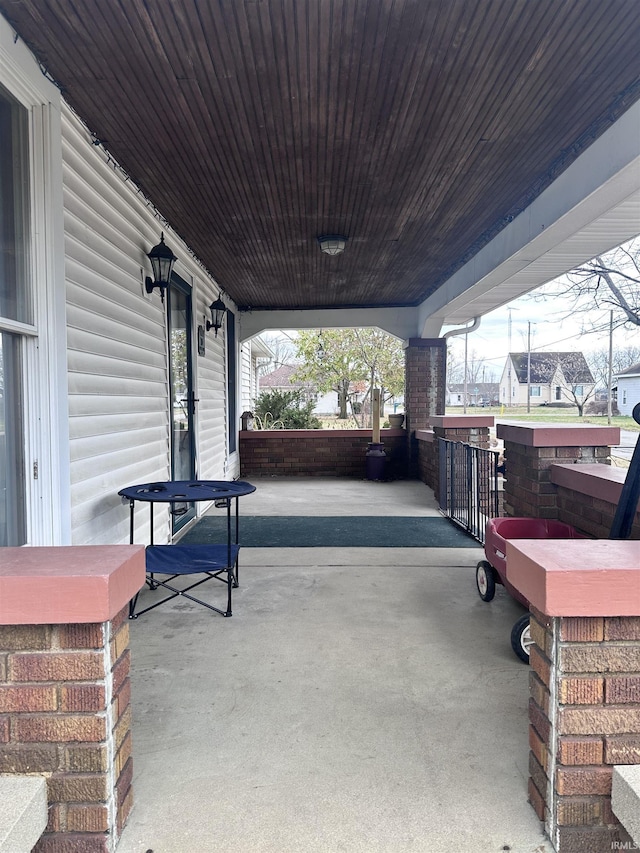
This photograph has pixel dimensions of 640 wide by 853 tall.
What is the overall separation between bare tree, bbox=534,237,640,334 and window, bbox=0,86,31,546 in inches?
372

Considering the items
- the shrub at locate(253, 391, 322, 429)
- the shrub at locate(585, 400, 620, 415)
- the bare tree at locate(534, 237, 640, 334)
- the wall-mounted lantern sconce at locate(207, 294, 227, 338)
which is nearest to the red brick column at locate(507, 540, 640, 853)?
the wall-mounted lantern sconce at locate(207, 294, 227, 338)

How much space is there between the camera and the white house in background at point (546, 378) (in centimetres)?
3566

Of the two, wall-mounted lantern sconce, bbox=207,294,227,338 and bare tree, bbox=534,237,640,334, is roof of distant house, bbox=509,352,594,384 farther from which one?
wall-mounted lantern sconce, bbox=207,294,227,338

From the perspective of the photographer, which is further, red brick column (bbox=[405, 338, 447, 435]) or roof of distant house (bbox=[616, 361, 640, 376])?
roof of distant house (bbox=[616, 361, 640, 376])

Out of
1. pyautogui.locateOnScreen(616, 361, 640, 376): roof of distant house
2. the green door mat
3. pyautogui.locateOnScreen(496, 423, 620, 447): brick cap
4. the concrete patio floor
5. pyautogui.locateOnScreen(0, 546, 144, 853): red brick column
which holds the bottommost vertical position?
the green door mat

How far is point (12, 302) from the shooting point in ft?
7.49

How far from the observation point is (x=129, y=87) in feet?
8.55

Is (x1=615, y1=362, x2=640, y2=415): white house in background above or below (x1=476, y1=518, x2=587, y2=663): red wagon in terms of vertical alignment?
above

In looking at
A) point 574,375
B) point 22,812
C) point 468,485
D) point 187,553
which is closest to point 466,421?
point 468,485

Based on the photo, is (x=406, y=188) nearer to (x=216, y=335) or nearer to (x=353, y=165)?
(x=353, y=165)

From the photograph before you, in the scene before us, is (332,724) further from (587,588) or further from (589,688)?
(587,588)

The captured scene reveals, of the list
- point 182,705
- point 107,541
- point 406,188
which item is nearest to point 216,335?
point 406,188

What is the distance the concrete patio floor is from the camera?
58.3 inches

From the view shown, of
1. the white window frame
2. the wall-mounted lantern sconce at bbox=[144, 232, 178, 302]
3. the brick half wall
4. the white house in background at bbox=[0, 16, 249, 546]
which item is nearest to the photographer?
the white house in background at bbox=[0, 16, 249, 546]
